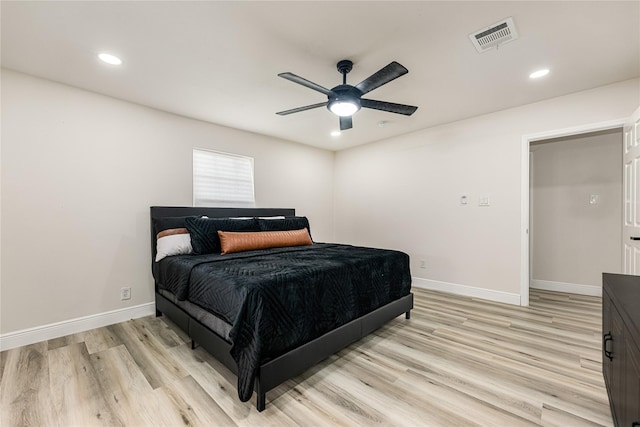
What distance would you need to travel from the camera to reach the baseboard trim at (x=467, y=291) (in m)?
3.49

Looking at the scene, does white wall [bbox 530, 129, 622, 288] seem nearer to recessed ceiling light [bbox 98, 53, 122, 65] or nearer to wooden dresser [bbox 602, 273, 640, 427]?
wooden dresser [bbox 602, 273, 640, 427]

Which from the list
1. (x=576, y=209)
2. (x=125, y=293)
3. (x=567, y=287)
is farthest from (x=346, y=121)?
(x=567, y=287)

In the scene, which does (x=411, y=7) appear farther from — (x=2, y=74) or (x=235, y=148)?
(x=2, y=74)

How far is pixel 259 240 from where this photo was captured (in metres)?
3.19

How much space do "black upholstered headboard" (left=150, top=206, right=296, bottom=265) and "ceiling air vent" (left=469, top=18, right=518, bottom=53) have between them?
3.28 metres

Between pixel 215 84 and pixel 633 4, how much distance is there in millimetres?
3179

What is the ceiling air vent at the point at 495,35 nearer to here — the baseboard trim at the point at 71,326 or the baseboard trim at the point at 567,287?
the baseboard trim at the point at 567,287

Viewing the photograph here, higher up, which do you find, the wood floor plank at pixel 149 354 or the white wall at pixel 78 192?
the white wall at pixel 78 192

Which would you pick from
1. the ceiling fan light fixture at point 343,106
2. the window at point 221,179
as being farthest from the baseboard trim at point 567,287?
the window at point 221,179

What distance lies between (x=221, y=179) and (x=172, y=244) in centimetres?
131

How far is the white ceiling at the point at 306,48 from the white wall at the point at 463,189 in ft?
0.91

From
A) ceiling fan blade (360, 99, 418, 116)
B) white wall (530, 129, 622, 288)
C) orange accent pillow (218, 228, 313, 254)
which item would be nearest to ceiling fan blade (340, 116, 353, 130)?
ceiling fan blade (360, 99, 418, 116)

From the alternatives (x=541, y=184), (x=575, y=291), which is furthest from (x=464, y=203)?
(x=575, y=291)

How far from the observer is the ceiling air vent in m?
1.93
